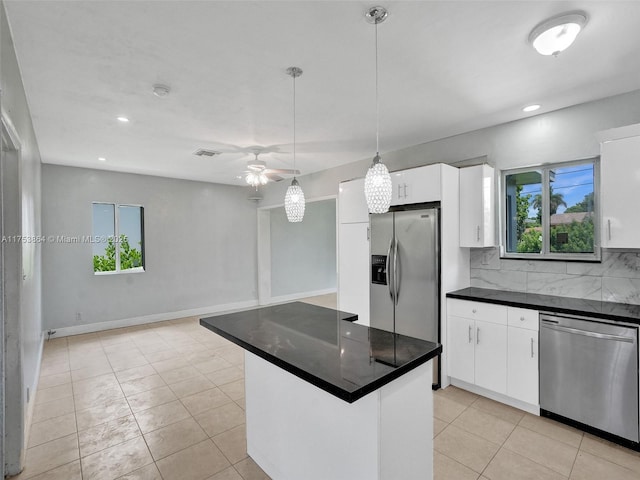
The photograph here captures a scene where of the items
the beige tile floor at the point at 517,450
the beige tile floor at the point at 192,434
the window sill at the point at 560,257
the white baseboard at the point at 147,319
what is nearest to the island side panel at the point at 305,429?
the beige tile floor at the point at 192,434

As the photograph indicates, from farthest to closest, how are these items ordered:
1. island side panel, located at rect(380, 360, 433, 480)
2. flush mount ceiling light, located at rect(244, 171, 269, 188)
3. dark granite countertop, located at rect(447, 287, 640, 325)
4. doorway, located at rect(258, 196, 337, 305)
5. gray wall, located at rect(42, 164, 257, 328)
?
doorway, located at rect(258, 196, 337, 305) → gray wall, located at rect(42, 164, 257, 328) → flush mount ceiling light, located at rect(244, 171, 269, 188) → dark granite countertop, located at rect(447, 287, 640, 325) → island side panel, located at rect(380, 360, 433, 480)

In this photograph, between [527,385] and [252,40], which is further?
[527,385]

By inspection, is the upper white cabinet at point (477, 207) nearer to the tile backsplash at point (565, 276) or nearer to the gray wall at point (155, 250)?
the tile backsplash at point (565, 276)

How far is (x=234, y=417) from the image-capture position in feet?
9.23

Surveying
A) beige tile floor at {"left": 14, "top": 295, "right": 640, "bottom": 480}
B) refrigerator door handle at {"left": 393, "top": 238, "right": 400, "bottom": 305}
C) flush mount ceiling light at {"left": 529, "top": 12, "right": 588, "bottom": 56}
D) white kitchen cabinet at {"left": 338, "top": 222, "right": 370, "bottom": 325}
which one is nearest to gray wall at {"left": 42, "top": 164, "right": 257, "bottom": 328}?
beige tile floor at {"left": 14, "top": 295, "right": 640, "bottom": 480}

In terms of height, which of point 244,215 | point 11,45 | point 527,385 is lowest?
point 527,385

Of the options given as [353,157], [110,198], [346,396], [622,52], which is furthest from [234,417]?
[110,198]

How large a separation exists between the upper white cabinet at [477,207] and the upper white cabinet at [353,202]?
3.75 ft

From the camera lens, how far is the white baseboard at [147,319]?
16.9ft

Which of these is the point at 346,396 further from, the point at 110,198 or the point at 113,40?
the point at 110,198

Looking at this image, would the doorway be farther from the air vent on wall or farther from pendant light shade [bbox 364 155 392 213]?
pendant light shade [bbox 364 155 392 213]

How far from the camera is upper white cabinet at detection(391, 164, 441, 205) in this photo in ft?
10.8

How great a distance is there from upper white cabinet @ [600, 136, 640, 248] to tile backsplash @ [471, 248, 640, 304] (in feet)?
1.29

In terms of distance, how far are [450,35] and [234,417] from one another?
131 inches
